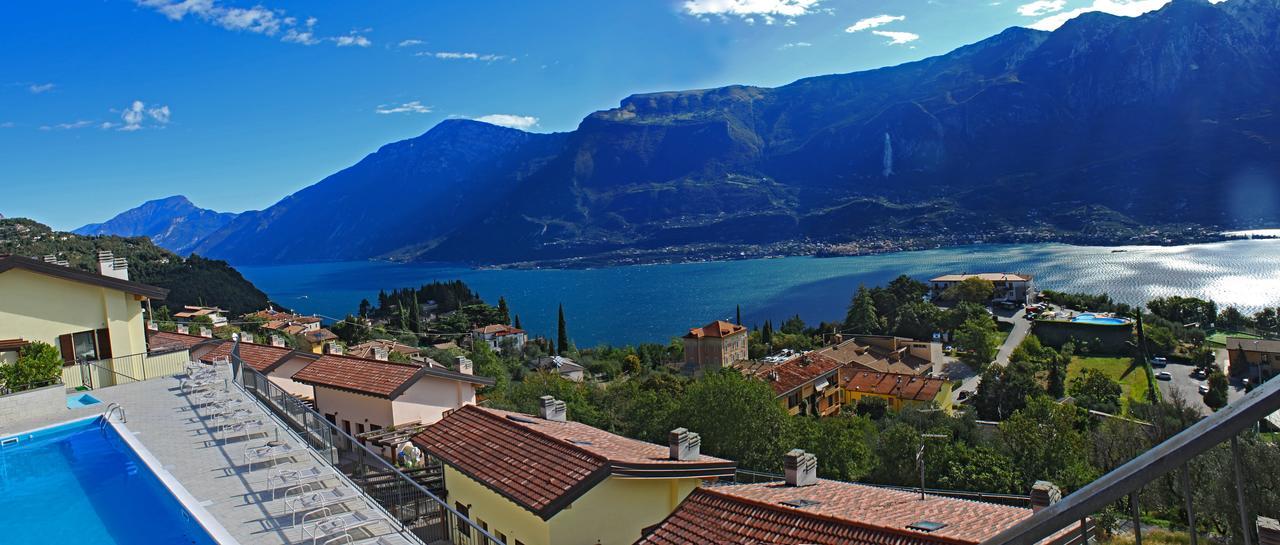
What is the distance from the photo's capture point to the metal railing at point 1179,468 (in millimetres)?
1352

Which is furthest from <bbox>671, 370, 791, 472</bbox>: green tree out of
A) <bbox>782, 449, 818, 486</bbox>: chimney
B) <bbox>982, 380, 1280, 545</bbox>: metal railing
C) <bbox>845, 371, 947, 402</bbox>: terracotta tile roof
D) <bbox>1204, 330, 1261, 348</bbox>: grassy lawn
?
<bbox>1204, 330, 1261, 348</bbox>: grassy lawn

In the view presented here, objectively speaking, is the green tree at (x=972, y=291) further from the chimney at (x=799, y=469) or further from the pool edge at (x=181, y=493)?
the pool edge at (x=181, y=493)

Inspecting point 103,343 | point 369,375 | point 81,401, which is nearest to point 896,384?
point 369,375

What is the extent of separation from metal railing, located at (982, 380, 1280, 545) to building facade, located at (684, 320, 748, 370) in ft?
189

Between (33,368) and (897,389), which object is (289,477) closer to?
(33,368)

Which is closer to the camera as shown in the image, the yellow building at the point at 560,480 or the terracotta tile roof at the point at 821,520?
the terracotta tile roof at the point at 821,520

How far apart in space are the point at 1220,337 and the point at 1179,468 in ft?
244

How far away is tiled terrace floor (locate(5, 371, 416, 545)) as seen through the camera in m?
7.08

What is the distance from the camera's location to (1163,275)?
107m

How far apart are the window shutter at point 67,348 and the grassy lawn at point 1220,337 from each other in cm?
6746

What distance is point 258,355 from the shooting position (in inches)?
803

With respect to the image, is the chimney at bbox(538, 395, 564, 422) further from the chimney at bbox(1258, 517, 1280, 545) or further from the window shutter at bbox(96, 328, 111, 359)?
the chimney at bbox(1258, 517, 1280, 545)

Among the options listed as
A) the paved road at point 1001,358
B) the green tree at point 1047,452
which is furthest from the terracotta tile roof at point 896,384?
the green tree at point 1047,452

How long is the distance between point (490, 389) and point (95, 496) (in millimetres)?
19105
